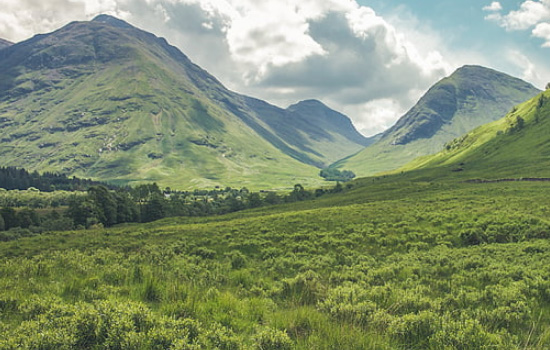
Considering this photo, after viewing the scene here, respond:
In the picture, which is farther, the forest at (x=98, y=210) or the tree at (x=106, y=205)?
the tree at (x=106, y=205)

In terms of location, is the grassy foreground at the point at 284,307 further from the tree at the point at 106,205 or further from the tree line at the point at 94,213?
the tree at the point at 106,205

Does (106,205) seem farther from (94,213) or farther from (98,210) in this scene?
(94,213)

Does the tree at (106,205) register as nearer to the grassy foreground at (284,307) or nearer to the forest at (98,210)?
the forest at (98,210)

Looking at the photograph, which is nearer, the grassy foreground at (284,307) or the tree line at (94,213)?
the grassy foreground at (284,307)

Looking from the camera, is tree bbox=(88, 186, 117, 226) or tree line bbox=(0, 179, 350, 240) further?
tree bbox=(88, 186, 117, 226)

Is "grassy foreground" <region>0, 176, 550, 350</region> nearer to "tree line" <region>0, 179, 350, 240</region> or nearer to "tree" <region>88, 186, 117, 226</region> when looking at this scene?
"tree line" <region>0, 179, 350, 240</region>

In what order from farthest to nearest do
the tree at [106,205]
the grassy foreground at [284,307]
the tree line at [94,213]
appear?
the tree at [106,205]
the tree line at [94,213]
the grassy foreground at [284,307]

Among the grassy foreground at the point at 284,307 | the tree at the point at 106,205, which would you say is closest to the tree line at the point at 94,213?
the tree at the point at 106,205

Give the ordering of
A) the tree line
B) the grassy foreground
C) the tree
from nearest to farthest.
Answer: the grassy foreground < the tree line < the tree

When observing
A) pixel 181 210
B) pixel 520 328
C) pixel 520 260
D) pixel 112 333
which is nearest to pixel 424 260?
pixel 520 260

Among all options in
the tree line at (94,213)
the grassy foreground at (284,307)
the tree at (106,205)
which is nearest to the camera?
the grassy foreground at (284,307)

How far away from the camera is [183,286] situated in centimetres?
1028

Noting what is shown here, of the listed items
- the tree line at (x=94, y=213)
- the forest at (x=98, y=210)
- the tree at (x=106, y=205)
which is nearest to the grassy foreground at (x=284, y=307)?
the forest at (x=98, y=210)

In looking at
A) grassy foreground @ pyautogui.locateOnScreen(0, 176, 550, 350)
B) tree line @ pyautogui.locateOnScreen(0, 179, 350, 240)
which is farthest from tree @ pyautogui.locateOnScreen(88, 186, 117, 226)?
grassy foreground @ pyautogui.locateOnScreen(0, 176, 550, 350)
